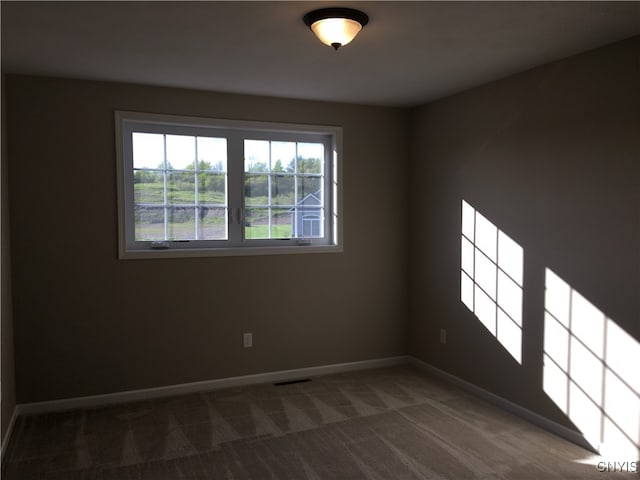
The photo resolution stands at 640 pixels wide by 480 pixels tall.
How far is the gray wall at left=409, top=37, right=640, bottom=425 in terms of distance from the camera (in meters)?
2.77

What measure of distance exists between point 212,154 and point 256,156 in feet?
1.21

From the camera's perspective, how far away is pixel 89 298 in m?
3.64

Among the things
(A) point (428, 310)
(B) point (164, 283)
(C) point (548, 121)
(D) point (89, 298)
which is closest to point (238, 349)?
(B) point (164, 283)

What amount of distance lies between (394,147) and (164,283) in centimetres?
237

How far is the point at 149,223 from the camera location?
3.89 meters

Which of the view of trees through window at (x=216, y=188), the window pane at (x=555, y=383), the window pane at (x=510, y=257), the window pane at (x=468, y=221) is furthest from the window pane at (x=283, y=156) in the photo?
the window pane at (x=555, y=383)

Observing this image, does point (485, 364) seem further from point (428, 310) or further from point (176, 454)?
point (176, 454)

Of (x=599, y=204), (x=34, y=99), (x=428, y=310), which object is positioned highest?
(x=34, y=99)

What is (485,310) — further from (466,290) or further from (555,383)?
(555,383)

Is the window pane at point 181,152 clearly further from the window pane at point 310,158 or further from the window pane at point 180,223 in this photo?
the window pane at point 310,158

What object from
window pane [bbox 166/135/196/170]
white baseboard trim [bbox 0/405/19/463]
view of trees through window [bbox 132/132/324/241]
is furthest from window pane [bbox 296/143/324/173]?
white baseboard trim [bbox 0/405/19/463]

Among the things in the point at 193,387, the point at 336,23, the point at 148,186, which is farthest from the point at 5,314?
the point at 336,23

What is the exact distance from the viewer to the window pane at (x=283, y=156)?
4.28 meters

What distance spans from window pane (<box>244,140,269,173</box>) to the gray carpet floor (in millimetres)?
1831
